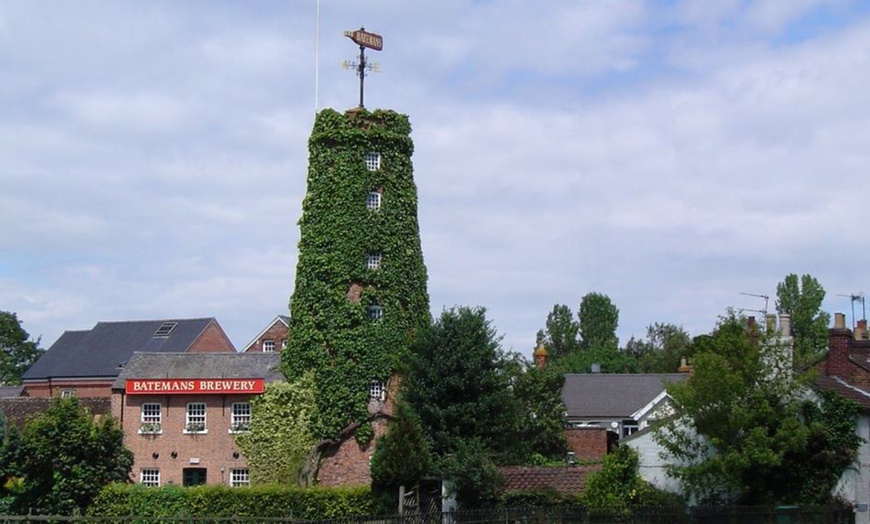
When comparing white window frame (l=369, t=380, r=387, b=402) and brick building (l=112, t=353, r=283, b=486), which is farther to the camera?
brick building (l=112, t=353, r=283, b=486)

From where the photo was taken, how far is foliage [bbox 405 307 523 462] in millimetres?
45000

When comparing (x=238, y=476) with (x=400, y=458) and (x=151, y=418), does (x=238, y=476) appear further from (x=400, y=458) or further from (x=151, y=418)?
(x=400, y=458)

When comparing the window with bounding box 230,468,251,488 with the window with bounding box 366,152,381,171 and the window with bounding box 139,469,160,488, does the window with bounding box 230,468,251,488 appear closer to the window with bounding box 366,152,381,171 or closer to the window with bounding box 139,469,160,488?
the window with bounding box 139,469,160,488

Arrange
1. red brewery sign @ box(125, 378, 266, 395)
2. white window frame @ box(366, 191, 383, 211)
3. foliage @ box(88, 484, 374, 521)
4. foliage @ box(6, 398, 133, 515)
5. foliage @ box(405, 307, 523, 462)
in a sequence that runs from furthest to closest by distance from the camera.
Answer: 1. red brewery sign @ box(125, 378, 266, 395)
2. white window frame @ box(366, 191, 383, 211)
3. foliage @ box(405, 307, 523, 462)
4. foliage @ box(6, 398, 133, 515)
5. foliage @ box(88, 484, 374, 521)

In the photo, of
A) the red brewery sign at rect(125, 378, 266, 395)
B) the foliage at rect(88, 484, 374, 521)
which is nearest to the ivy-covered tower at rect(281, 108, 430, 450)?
the red brewery sign at rect(125, 378, 266, 395)

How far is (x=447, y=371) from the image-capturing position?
4556 cm

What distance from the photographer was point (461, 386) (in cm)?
4522

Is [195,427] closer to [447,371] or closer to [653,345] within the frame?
[447,371]

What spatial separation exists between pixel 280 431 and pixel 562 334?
7935 centimetres

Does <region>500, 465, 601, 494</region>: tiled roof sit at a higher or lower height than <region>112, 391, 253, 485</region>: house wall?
lower

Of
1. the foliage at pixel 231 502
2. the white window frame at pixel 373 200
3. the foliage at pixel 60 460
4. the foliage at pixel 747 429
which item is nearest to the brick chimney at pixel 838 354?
the foliage at pixel 747 429

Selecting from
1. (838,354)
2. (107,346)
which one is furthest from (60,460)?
(107,346)

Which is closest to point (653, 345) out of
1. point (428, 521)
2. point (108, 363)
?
point (108, 363)

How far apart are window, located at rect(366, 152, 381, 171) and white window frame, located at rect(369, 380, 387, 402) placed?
9900 millimetres
